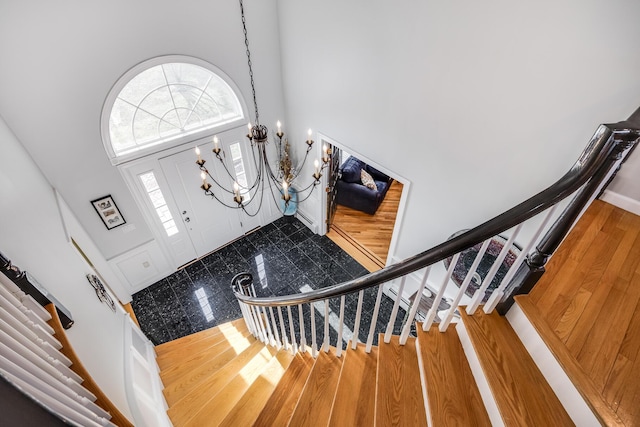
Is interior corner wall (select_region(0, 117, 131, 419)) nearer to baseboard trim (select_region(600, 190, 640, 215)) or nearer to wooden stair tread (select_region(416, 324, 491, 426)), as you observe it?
wooden stair tread (select_region(416, 324, 491, 426))

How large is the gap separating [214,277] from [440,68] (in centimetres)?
413

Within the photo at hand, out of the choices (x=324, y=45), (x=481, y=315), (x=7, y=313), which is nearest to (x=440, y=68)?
(x=324, y=45)

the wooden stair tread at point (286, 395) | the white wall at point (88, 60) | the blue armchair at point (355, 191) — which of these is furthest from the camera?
the blue armchair at point (355, 191)

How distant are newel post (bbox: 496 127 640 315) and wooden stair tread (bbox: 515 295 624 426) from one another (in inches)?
2.9

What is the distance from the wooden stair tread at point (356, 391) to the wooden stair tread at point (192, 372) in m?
1.63

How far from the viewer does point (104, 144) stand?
338 cm

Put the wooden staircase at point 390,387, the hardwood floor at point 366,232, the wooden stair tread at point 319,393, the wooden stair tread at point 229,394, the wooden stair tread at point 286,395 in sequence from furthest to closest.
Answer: the hardwood floor at point 366,232, the wooden stair tread at point 229,394, the wooden stair tread at point 286,395, the wooden stair tread at point 319,393, the wooden staircase at point 390,387

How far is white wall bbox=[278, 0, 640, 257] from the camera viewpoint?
198 cm

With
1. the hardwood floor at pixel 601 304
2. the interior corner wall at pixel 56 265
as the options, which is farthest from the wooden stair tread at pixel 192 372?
the hardwood floor at pixel 601 304

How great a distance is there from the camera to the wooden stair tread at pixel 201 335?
359cm

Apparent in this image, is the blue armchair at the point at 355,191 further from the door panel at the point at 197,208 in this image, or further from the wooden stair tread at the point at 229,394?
the wooden stair tread at the point at 229,394

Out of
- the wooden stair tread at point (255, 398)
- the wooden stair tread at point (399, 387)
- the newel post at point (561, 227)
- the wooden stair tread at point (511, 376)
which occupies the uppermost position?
the newel post at point (561, 227)

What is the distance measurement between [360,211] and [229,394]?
13.9 ft

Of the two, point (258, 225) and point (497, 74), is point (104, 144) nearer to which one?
point (258, 225)
